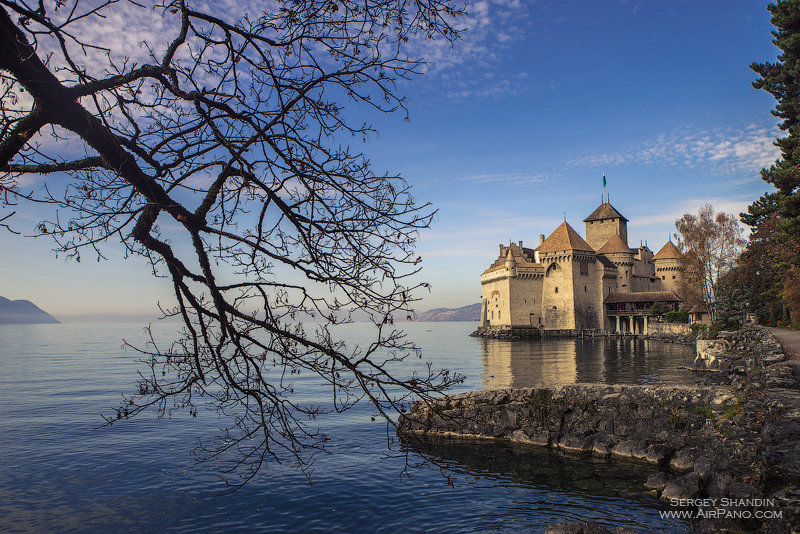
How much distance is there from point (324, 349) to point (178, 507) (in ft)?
30.1

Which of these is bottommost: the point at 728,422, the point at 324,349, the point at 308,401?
the point at 308,401

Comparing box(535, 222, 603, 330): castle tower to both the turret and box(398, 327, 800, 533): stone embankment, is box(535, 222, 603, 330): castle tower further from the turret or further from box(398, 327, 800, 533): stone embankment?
box(398, 327, 800, 533): stone embankment

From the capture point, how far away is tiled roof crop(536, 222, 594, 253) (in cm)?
6944

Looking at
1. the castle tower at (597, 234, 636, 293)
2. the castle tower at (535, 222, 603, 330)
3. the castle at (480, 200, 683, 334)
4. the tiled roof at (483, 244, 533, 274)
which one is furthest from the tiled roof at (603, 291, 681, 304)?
the tiled roof at (483, 244, 533, 274)

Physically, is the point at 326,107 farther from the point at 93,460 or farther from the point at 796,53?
the point at 796,53

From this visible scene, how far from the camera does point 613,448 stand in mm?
13227

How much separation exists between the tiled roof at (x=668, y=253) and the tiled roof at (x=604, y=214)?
8078mm

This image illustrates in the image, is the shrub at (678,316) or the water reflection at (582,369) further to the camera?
the shrub at (678,316)

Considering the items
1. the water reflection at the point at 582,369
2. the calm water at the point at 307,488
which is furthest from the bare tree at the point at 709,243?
the calm water at the point at 307,488

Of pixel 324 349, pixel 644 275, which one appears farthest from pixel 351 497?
pixel 644 275

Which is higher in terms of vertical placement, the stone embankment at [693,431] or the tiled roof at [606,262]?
the tiled roof at [606,262]

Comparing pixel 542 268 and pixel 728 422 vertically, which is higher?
pixel 542 268

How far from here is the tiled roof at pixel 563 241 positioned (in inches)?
2734

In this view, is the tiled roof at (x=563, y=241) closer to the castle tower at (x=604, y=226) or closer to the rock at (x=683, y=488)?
the castle tower at (x=604, y=226)
